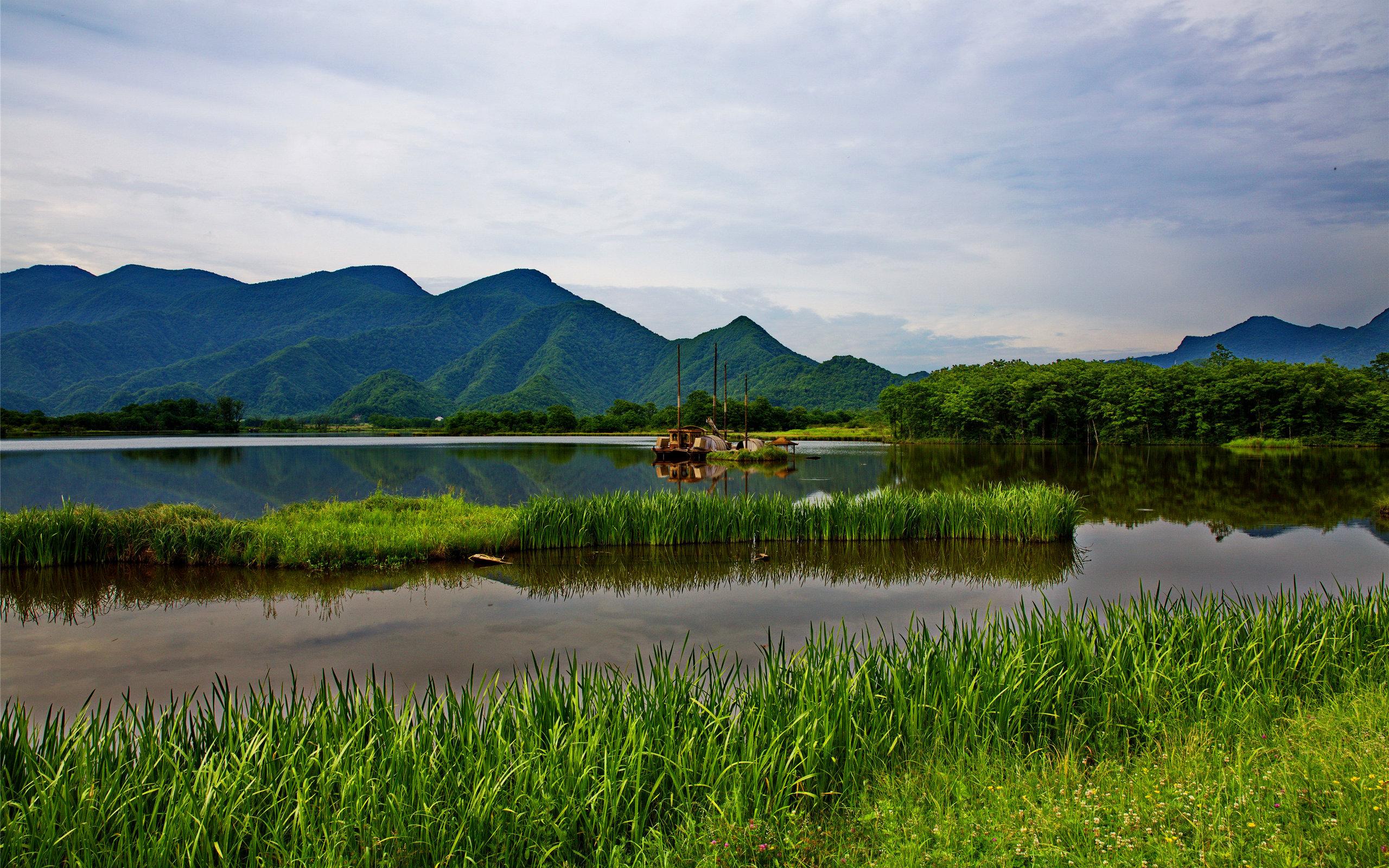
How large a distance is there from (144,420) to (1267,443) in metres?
113

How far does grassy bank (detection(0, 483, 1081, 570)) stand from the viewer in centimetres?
1208

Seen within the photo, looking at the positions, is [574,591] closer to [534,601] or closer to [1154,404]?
[534,601]

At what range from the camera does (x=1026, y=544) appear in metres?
14.4

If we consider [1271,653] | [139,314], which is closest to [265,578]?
[1271,653]

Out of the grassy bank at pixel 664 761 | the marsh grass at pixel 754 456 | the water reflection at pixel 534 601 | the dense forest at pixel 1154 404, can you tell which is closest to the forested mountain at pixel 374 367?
the dense forest at pixel 1154 404

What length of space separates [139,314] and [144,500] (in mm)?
209614

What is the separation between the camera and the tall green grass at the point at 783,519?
1403 centimetres

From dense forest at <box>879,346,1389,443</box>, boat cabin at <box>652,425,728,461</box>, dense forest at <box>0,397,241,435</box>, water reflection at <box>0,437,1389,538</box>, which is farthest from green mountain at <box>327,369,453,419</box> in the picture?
dense forest at <box>879,346,1389,443</box>

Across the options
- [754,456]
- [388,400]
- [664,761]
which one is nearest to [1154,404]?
[754,456]

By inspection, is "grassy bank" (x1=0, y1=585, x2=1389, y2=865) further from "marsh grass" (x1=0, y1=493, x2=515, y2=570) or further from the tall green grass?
the tall green grass

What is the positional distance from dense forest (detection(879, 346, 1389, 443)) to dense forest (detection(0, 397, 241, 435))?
81491mm

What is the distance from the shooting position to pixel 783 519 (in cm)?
1485

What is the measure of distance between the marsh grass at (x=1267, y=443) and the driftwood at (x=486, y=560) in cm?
5598

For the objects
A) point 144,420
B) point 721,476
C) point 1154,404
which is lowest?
point 721,476
